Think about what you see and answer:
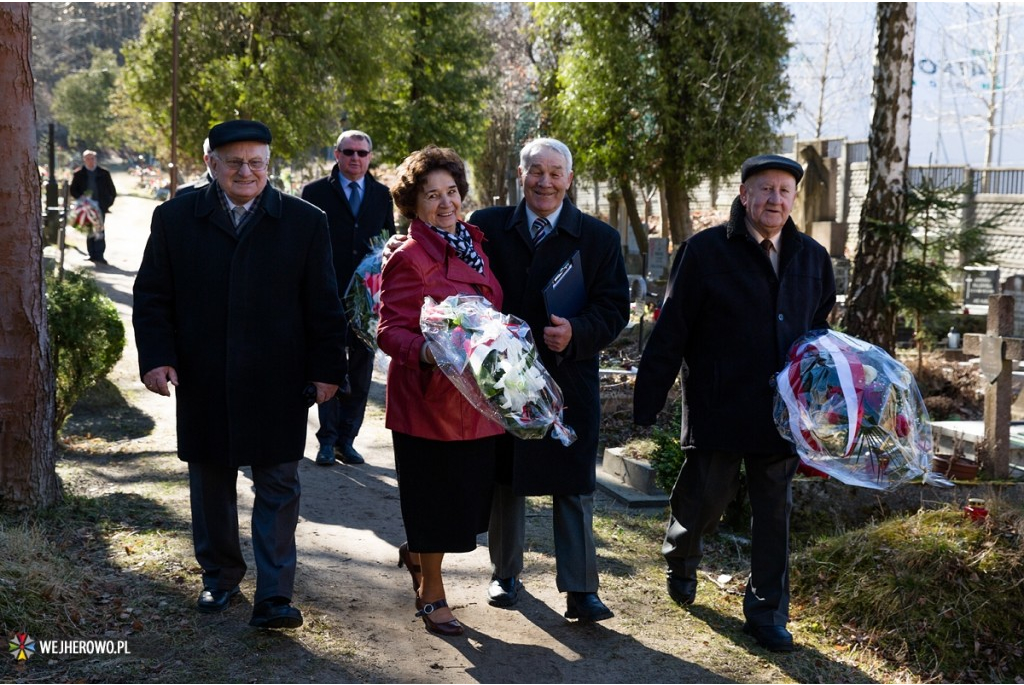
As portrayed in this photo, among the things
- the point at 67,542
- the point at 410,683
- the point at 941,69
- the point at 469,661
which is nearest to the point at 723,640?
the point at 469,661

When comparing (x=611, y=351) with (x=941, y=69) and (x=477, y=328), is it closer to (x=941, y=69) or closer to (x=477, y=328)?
(x=477, y=328)

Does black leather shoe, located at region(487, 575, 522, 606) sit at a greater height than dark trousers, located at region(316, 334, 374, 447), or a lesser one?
lesser

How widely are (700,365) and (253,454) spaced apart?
207cm

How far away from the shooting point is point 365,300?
734cm

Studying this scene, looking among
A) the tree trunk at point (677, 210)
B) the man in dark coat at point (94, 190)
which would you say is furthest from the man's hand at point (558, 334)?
the man in dark coat at point (94, 190)

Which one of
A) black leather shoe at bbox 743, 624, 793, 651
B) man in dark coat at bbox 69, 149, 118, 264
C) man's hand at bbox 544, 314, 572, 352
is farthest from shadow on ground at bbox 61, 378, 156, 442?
man in dark coat at bbox 69, 149, 118, 264

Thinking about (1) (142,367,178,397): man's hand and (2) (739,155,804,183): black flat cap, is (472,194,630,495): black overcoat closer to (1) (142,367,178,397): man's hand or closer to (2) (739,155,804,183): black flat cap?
(2) (739,155,804,183): black flat cap

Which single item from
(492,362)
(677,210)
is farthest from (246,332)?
(677,210)

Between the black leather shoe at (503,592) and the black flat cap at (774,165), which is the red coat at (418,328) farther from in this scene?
the black flat cap at (774,165)

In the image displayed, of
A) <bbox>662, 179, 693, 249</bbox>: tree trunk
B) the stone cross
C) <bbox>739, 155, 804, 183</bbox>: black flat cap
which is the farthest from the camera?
<bbox>662, 179, 693, 249</bbox>: tree trunk

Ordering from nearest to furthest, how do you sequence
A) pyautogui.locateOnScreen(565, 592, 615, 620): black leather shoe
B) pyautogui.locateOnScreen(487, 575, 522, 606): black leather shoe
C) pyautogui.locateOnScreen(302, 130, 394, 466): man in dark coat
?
pyautogui.locateOnScreen(565, 592, 615, 620): black leather shoe → pyautogui.locateOnScreen(487, 575, 522, 606): black leather shoe → pyautogui.locateOnScreen(302, 130, 394, 466): man in dark coat

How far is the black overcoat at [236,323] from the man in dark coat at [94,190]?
17961 mm

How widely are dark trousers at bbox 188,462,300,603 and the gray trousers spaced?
3.05ft

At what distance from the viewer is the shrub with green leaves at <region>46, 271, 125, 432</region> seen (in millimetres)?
8641
